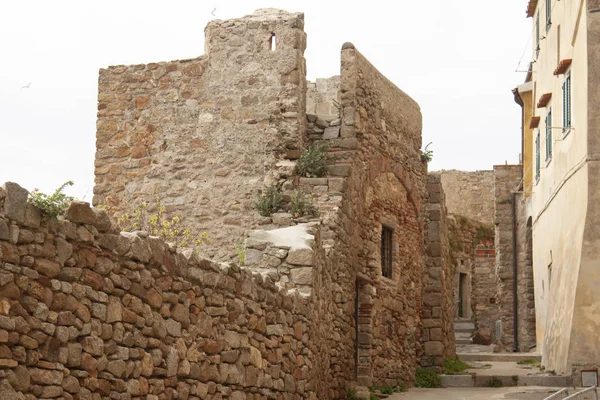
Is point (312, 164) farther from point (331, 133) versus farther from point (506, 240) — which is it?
point (506, 240)

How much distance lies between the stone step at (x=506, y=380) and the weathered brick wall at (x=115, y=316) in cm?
613

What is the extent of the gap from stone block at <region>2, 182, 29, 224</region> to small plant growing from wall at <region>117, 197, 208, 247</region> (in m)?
7.71

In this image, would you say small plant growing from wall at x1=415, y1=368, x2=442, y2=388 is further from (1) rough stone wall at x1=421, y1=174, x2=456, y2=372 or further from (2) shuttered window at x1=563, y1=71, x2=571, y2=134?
(2) shuttered window at x1=563, y1=71, x2=571, y2=134

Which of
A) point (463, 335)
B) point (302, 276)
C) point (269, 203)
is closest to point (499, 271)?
point (463, 335)

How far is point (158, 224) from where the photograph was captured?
605 inches

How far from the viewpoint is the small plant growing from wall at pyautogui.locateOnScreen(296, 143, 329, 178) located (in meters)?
15.2

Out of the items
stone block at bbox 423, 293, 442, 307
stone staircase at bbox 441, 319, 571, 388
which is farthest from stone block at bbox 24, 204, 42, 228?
stone block at bbox 423, 293, 442, 307

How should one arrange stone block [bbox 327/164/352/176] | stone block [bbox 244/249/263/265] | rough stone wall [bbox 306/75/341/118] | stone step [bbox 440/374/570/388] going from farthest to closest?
rough stone wall [bbox 306/75/341/118] < stone step [bbox 440/374/570/388] < stone block [bbox 327/164/352/176] < stone block [bbox 244/249/263/265]

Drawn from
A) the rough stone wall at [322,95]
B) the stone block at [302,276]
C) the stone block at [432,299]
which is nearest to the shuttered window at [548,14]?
the rough stone wall at [322,95]

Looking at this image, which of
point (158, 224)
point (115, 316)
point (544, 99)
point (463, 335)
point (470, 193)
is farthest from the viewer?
point (470, 193)

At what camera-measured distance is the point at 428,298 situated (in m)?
18.6

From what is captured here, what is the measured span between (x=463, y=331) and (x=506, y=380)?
11.1 meters

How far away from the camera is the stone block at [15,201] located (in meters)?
6.76

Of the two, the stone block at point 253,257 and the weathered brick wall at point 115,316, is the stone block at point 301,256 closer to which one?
the stone block at point 253,257
